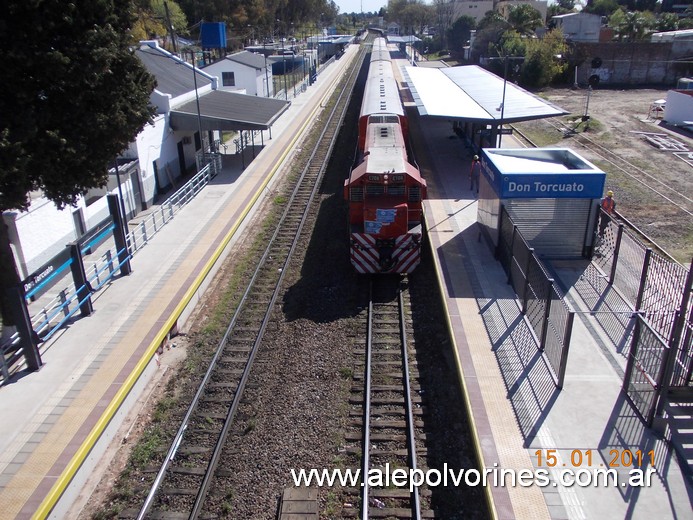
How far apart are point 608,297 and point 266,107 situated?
868 inches

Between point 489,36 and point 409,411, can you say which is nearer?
point 409,411

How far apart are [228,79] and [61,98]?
114ft

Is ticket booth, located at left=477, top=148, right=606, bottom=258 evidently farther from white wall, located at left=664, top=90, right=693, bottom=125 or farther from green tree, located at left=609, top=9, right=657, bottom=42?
green tree, located at left=609, top=9, right=657, bottom=42

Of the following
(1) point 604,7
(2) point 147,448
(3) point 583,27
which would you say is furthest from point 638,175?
(1) point 604,7

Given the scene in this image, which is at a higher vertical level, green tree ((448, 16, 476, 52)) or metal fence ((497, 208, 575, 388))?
green tree ((448, 16, 476, 52))

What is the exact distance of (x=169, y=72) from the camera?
30203 millimetres

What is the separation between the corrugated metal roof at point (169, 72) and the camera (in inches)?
1091

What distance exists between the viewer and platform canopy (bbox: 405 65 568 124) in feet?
81.8

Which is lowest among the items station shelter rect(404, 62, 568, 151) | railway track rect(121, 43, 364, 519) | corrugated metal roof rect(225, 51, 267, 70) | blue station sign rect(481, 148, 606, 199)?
railway track rect(121, 43, 364, 519)

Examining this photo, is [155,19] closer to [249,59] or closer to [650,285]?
[249,59]

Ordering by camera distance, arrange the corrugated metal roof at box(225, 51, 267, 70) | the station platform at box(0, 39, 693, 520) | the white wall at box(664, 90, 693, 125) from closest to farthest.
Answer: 1. the station platform at box(0, 39, 693, 520)
2. the white wall at box(664, 90, 693, 125)
3. the corrugated metal roof at box(225, 51, 267, 70)

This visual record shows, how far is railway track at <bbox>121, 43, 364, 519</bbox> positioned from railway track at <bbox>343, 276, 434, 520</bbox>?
2304 millimetres

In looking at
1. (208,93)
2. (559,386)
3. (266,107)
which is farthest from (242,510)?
(208,93)

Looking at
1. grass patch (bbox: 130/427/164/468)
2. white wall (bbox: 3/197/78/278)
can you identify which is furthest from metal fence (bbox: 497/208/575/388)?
white wall (bbox: 3/197/78/278)
